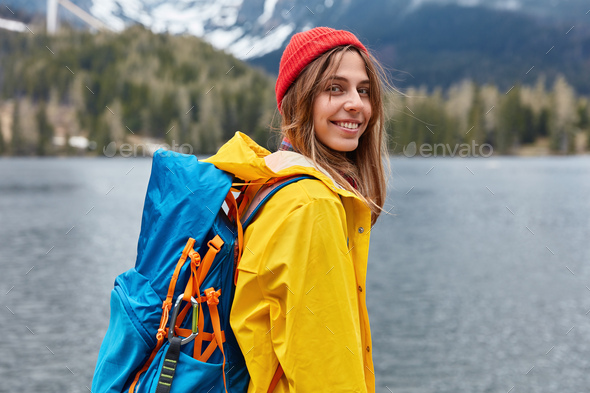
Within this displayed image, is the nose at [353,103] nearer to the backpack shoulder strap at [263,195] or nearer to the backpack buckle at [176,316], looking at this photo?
the backpack shoulder strap at [263,195]

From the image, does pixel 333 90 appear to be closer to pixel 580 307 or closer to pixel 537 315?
pixel 537 315

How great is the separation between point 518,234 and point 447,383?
22.8m

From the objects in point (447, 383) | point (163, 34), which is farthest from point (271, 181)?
point (163, 34)

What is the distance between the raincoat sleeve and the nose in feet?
1.80

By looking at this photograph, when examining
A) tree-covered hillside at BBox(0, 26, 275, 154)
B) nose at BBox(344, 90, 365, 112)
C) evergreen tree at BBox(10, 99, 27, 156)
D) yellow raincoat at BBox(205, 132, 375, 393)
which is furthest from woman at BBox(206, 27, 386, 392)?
evergreen tree at BBox(10, 99, 27, 156)

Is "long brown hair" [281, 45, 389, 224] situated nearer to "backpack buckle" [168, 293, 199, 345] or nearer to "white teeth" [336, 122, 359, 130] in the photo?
"white teeth" [336, 122, 359, 130]

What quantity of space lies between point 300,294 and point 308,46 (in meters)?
1.04

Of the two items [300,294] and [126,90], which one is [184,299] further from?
[126,90]

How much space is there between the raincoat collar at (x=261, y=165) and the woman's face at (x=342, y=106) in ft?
0.76

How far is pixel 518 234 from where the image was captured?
1331 inches

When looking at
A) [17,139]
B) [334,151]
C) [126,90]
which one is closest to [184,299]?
[334,151]

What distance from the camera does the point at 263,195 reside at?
185 centimetres

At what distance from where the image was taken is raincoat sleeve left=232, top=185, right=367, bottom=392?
1.65m

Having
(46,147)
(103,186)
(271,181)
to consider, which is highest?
(271,181)
